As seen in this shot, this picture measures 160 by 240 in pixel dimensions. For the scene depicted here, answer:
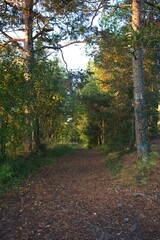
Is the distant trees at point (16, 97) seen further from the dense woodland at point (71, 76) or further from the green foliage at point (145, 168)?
the green foliage at point (145, 168)

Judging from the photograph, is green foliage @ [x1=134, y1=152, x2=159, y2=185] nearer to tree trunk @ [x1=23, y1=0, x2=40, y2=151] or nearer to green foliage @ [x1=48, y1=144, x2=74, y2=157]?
tree trunk @ [x1=23, y1=0, x2=40, y2=151]

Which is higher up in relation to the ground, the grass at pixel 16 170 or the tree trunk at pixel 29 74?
the tree trunk at pixel 29 74

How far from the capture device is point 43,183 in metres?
6.80

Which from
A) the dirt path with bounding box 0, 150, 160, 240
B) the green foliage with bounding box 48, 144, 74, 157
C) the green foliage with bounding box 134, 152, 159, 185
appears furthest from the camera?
the green foliage with bounding box 48, 144, 74, 157

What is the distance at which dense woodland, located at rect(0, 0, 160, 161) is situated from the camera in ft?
23.4

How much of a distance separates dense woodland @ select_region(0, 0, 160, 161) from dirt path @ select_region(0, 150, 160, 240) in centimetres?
208

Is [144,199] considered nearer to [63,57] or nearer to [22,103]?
[22,103]

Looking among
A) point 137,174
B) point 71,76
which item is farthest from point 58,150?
point 137,174

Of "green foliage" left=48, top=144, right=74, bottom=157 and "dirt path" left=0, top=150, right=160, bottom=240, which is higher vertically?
"green foliage" left=48, top=144, right=74, bottom=157

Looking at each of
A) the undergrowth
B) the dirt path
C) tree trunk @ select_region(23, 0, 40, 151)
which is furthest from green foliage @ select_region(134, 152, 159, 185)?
tree trunk @ select_region(23, 0, 40, 151)

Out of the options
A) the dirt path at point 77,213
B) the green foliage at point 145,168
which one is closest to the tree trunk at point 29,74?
the dirt path at point 77,213

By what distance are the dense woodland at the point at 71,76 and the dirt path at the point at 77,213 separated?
208 cm

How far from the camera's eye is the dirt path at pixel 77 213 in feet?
12.4

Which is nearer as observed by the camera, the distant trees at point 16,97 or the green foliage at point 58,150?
the distant trees at point 16,97
